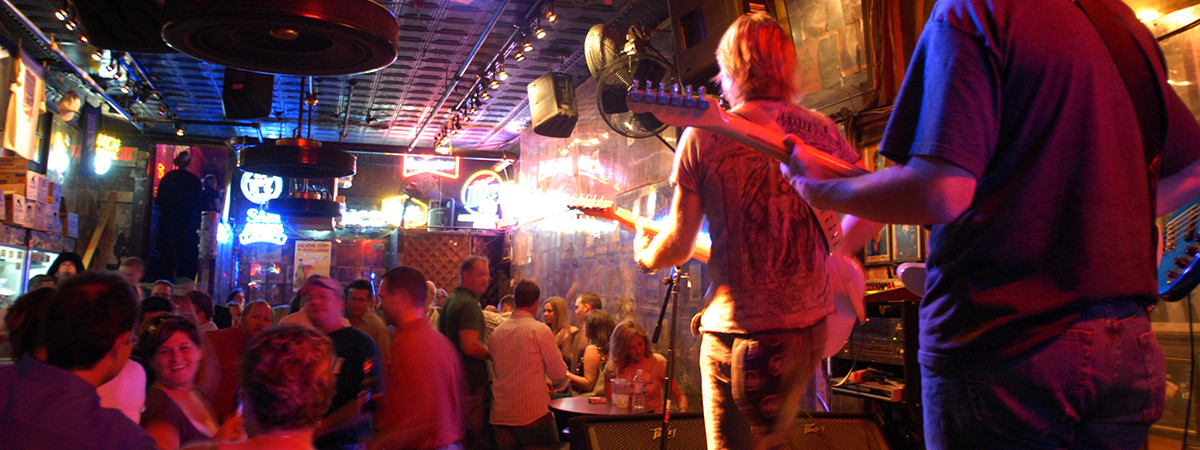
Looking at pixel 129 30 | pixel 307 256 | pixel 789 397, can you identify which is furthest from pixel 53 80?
pixel 789 397

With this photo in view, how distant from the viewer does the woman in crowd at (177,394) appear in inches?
104

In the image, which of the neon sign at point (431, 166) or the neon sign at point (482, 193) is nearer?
the neon sign at point (482, 193)

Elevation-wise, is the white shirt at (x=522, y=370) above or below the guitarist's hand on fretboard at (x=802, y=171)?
below

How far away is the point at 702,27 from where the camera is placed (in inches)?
200

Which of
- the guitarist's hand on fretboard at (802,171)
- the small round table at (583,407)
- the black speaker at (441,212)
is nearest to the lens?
the guitarist's hand on fretboard at (802,171)

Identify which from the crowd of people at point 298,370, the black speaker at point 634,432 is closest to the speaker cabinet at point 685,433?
the black speaker at point 634,432

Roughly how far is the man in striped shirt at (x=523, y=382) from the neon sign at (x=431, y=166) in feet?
37.8

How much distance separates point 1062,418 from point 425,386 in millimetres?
2645

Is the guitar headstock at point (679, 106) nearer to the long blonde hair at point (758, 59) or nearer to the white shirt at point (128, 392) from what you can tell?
the long blonde hair at point (758, 59)

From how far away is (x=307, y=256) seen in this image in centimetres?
1580

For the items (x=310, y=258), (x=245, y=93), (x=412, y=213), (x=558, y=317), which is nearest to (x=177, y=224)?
(x=310, y=258)

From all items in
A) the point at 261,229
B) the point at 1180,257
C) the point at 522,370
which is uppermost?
the point at 261,229

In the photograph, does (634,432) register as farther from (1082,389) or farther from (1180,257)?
(1082,389)

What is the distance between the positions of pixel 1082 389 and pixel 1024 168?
0.33 meters
